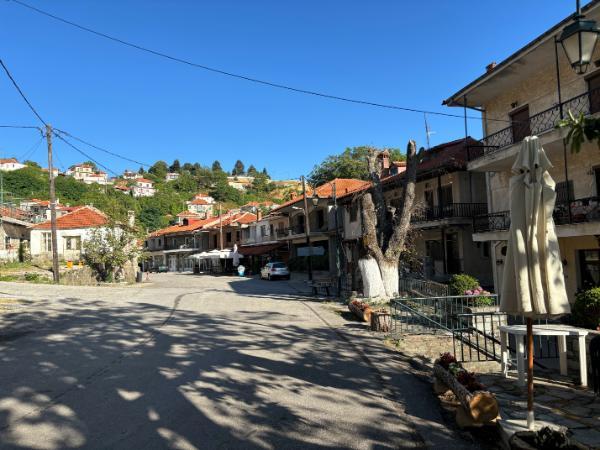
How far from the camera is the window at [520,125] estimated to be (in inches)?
655

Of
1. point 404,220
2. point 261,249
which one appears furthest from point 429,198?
point 261,249

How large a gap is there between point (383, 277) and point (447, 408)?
11.4 m

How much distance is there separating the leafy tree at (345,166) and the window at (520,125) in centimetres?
3430

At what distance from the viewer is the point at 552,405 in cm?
554

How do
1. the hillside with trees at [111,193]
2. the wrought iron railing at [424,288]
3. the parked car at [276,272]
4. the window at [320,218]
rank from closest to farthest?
1. the wrought iron railing at [424,288]
2. the parked car at [276,272]
3. the window at [320,218]
4. the hillside with trees at [111,193]

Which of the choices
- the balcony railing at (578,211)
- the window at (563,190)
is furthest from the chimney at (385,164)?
the balcony railing at (578,211)

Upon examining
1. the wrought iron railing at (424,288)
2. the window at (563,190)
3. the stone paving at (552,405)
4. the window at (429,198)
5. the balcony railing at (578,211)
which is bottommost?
the stone paving at (552,405)

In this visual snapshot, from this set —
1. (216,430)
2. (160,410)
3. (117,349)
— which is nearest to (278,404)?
(216,430)

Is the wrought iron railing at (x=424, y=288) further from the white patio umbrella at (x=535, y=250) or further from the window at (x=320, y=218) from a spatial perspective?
the window at (x=320, y=218)

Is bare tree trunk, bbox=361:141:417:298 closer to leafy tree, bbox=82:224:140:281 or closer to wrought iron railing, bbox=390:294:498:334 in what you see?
wrought iron railing, bbox=390:294:498:334

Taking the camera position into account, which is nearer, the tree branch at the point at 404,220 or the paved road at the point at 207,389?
the paved road at the point at 207,389

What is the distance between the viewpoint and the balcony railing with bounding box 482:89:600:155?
13760 mm

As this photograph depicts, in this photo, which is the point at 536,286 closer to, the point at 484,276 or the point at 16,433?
the point at 16,433

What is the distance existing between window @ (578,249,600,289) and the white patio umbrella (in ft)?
37.8
